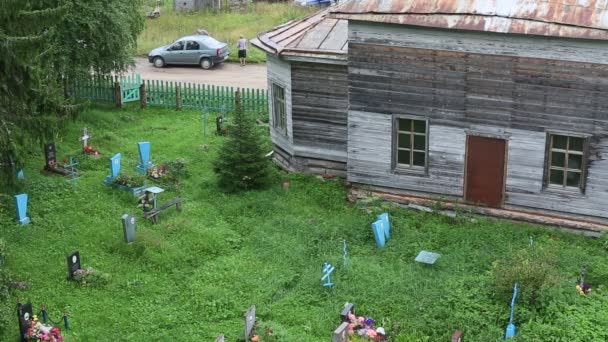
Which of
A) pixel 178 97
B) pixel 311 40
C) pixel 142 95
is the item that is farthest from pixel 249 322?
pixel 142 95

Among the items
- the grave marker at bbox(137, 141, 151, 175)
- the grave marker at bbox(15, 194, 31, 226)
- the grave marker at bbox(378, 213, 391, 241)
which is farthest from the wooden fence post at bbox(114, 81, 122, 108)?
the grave marker at bbox(378, 213, 391, 241)

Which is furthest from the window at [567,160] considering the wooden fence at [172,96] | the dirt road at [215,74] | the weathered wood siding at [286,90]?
the dirt road at [215,74]

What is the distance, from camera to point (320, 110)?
21625 mm

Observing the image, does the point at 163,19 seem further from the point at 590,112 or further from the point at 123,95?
the point at 590,112

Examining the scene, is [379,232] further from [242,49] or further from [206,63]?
[242,49]

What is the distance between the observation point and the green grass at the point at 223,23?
4066 cm

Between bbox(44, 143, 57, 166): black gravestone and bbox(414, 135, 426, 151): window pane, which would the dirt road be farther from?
bbox(414, 135, 426, 151): window pane

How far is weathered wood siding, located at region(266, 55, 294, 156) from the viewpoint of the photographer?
21891 mm

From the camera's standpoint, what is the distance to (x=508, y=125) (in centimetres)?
1831

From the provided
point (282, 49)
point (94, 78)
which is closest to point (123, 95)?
point (94, 78)

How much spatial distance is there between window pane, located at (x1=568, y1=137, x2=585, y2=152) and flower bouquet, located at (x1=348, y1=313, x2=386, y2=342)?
21.0ft

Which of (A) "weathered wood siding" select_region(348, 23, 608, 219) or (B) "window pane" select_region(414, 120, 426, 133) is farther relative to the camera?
(B) "window pane" select_region(414, 120, 426, 133)

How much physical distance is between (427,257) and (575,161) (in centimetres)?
409

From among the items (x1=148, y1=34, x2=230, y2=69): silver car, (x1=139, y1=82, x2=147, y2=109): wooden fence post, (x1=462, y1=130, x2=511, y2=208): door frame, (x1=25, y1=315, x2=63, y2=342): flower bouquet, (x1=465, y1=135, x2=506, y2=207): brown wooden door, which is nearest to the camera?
(x1=25, y1=315, x2=63, y2=342): flower bouquet
